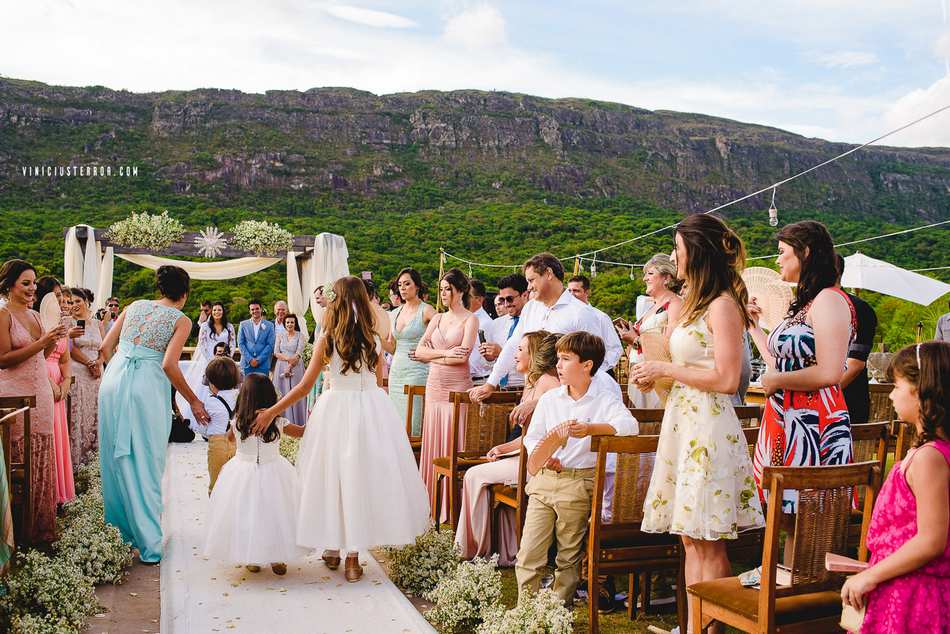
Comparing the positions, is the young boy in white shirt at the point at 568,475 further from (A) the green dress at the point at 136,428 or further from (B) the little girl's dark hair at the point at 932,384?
(A) the green dress at the point at 136,428

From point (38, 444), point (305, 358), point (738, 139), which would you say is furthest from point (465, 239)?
point (738, 139)

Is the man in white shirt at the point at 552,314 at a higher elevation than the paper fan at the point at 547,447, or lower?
higher

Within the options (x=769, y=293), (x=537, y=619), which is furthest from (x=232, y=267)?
(x=537, y=619)

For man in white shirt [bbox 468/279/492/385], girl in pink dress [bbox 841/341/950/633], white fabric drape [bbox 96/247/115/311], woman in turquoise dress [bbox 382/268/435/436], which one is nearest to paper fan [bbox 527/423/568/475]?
girl in pink dress [bbox 841/341/950/633]

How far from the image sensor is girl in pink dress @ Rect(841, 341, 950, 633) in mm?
2303

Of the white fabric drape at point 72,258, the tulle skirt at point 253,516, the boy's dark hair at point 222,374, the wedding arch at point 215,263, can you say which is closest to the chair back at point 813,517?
the tulle skirt at point 253,516

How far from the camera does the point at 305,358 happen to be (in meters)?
12.4

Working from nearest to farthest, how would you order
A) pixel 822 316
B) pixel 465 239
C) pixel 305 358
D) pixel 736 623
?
pixel 736 623 < pixel 822 316 < pixel 305 358 < pixel 465 239

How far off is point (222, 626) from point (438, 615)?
1.08 meters

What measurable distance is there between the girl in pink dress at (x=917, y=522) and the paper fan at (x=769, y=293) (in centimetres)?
343

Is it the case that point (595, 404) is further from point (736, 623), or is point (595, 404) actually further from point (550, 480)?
point (736, 623)

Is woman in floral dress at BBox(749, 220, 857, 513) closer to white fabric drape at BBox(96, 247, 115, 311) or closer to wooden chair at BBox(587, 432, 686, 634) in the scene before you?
wooden chair at BBox(587, 432, 686, 634)

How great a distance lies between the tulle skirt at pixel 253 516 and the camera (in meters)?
5.00

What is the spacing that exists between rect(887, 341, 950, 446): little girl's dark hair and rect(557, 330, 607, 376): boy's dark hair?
1.93 m
